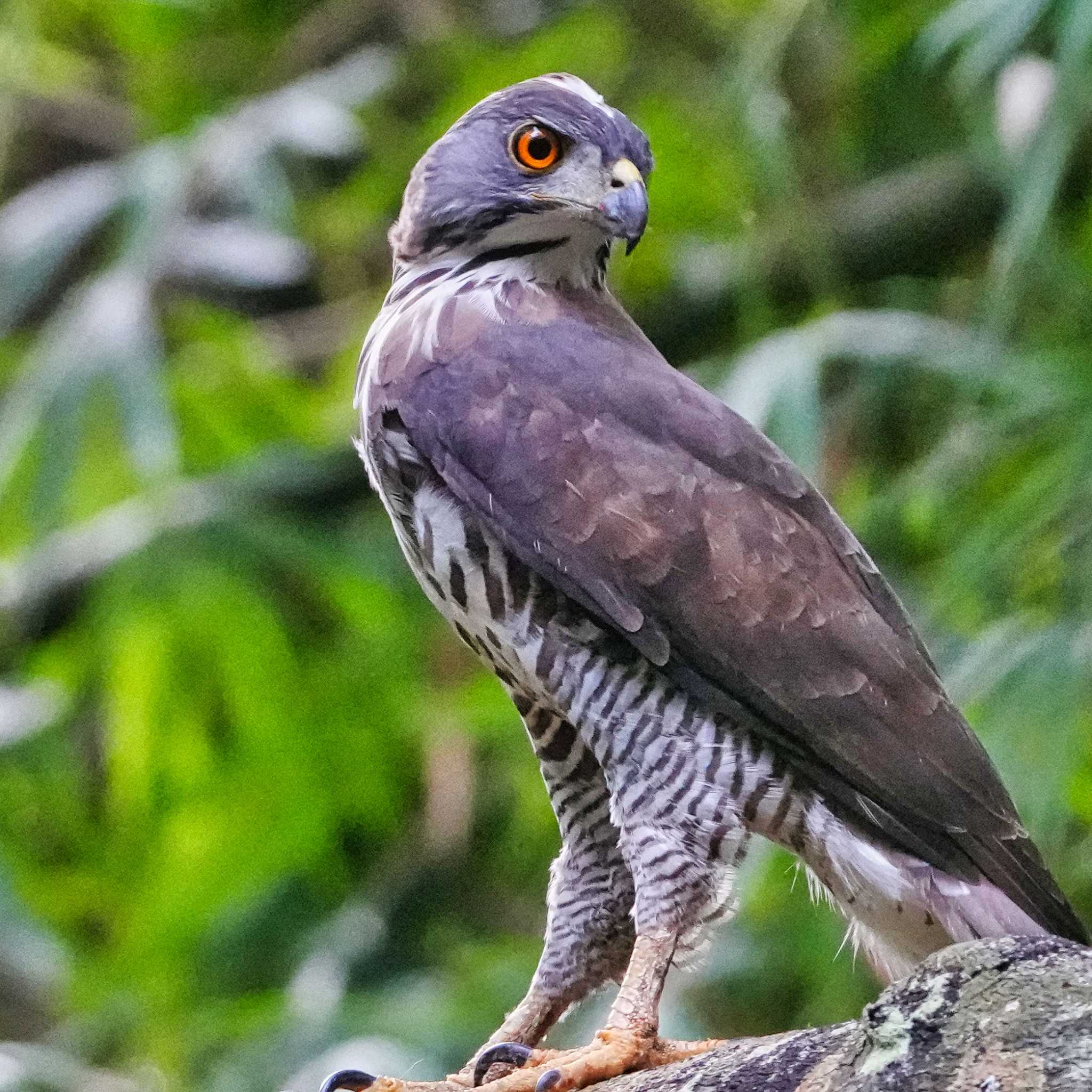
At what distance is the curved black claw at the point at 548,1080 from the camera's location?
2.68 m

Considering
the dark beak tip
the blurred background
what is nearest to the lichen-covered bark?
the dark beak tip

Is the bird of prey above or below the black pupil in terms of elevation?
below

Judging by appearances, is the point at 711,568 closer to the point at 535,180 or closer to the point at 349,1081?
the point at 535,180

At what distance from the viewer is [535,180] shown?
3205 millimetres

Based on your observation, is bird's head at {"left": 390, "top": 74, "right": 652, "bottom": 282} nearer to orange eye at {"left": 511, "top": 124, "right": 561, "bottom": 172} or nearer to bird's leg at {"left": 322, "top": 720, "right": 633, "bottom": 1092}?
orange eye at {"left": 511, "top": 124, "right": 561, "bottom": 172}

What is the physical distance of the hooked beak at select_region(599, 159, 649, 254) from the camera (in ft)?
10.1

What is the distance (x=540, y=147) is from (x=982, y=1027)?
1.77m

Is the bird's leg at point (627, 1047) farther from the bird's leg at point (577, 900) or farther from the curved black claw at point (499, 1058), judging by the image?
the bird's leg at point (577, 900)

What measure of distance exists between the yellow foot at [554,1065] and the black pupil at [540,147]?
1.50 meters

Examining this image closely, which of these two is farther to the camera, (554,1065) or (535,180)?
(535,180)

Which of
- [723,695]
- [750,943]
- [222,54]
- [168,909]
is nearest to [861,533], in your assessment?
[750,943]

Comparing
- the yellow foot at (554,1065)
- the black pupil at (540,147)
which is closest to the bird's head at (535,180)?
the black pupil at (540,147)

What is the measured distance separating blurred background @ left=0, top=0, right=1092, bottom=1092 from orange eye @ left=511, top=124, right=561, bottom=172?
1110 millimetres

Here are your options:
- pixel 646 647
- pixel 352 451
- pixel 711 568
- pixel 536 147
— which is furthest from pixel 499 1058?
pixel 352 451
